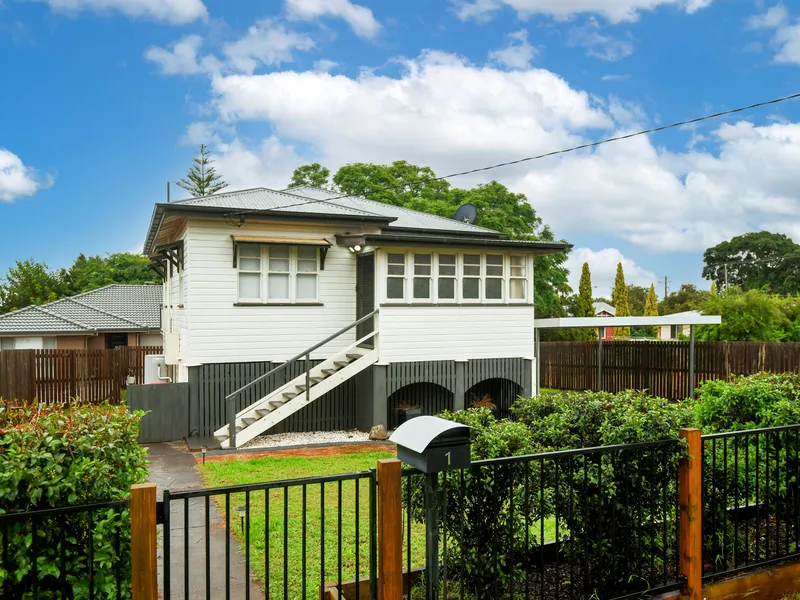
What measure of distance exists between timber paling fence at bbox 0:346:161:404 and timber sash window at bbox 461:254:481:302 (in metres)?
9.98

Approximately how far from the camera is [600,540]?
3883 mm

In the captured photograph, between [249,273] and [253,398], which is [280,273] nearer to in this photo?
[249,273]

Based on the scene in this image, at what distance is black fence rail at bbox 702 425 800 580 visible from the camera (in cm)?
443

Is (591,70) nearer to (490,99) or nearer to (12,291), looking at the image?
(490,99)

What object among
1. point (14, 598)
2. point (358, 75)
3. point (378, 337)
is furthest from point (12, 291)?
point (14, 598)

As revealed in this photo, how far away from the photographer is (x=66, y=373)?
16.1m

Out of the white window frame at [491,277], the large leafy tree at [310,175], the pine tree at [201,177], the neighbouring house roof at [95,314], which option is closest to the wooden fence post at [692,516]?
the white window frame at [491,277]

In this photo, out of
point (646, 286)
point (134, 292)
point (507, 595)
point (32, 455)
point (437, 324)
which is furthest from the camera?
point (646, 286)

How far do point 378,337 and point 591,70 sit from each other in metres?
8.98

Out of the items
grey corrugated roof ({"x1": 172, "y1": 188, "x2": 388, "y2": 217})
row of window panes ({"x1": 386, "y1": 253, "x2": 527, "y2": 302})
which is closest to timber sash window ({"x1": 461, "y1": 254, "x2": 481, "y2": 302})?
row of window panes ({"x1": 386, "y1": 253, "x2": 527, "y2": 302})

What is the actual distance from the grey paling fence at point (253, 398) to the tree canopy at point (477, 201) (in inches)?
521

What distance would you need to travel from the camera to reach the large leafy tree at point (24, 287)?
122ft

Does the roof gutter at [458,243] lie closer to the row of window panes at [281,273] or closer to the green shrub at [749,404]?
the row of window panes at [281,273]

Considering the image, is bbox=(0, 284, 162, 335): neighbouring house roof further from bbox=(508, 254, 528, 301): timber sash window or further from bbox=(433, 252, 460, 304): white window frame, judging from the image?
bbox=(508, 254, 528, 301): timber sash window
